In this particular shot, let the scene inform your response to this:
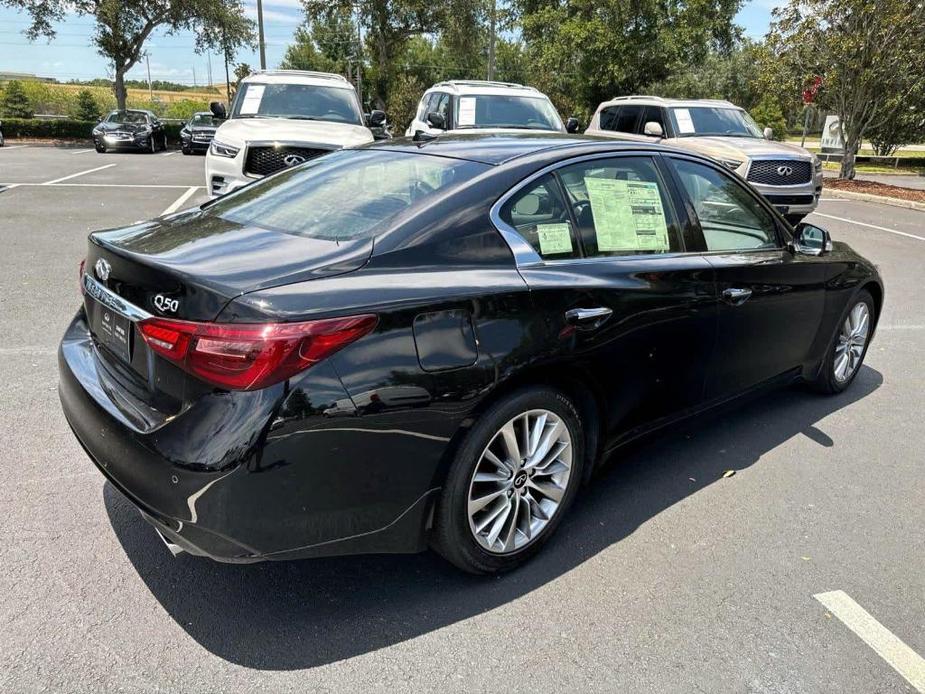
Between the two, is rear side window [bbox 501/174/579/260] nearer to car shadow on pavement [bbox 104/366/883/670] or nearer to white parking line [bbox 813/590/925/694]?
car shadow on pavement [bbox 104/366/883/670]

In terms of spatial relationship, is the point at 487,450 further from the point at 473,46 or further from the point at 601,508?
the point at 473,46

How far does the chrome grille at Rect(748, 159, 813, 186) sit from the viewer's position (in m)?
11.5

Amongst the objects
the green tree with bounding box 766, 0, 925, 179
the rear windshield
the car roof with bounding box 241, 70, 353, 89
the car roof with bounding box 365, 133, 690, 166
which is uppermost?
the green tree with bounding box 766, 0, 925, 179

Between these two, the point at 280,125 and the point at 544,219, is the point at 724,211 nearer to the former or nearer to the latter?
the point at 544,219

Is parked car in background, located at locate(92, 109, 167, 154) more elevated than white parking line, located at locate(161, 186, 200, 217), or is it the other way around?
parked car in background, located at locate(92, 109, 167, 154)

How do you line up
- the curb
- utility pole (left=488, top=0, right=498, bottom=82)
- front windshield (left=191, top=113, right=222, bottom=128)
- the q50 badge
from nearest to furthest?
the q50 badge < the curb < front windshield (left=191, top=113, right=222, bottom=128) < utility pole (left=488, top=0, right=498, bottom=82)

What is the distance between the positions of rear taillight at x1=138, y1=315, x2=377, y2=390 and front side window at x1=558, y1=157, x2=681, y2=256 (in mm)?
1296

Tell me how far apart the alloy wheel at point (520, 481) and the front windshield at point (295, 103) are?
8.50 meters

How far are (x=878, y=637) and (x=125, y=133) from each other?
27046 millimetres

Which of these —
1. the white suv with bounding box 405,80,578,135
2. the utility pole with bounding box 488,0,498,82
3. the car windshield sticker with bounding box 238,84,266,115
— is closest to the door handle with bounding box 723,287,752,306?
the white suv with bounding box 405,80,578,135

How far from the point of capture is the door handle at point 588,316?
9.14 feet

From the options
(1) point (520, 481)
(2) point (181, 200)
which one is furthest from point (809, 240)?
(2) point (181, 200)

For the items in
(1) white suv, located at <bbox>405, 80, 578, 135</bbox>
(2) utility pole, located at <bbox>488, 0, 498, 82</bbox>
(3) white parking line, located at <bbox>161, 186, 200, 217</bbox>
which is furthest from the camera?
(2) utility pole, located at <bbox>488, 0, 498, 82</bbox>

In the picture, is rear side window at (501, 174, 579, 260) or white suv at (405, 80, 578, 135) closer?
rear side window at (501, 174, 579, 260)
